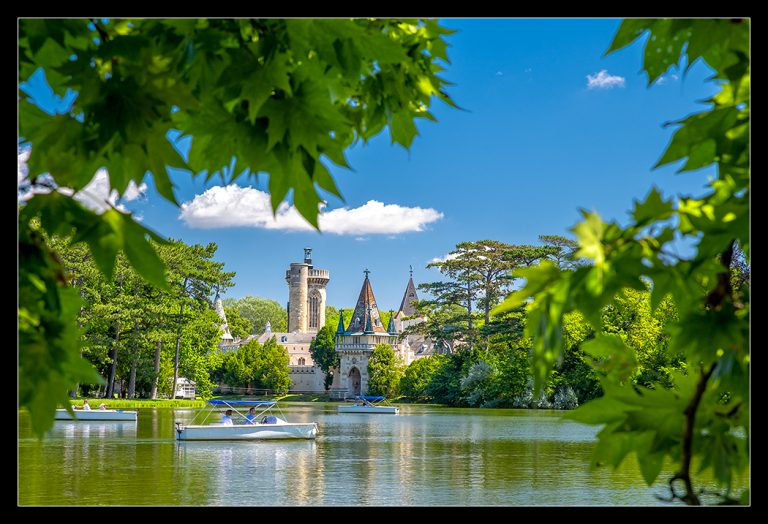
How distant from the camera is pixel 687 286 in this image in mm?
864

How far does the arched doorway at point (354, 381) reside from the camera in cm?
4656

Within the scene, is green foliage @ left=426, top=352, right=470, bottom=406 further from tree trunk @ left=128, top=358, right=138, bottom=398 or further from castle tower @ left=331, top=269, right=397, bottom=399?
castle tower @ left=331, top=269, right=397, bottom=399

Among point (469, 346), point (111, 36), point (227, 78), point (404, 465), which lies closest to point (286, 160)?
point (227, 78)

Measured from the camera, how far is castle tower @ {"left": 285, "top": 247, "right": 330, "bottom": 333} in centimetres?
6019

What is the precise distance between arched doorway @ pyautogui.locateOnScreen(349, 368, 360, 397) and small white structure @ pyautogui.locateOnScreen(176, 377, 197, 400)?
16.7m

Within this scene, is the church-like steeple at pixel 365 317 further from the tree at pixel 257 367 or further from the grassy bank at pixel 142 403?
the grassy bank at pixel 142 403

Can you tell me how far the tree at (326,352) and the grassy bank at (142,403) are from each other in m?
22.1

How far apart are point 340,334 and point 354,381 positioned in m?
2.83

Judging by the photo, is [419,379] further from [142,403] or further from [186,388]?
[142,403]

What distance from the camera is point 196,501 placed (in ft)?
26.5

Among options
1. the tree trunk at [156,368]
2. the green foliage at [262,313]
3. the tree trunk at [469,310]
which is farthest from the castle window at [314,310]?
the tree trunk at [156,368]

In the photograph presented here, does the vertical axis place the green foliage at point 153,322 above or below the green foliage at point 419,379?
above
